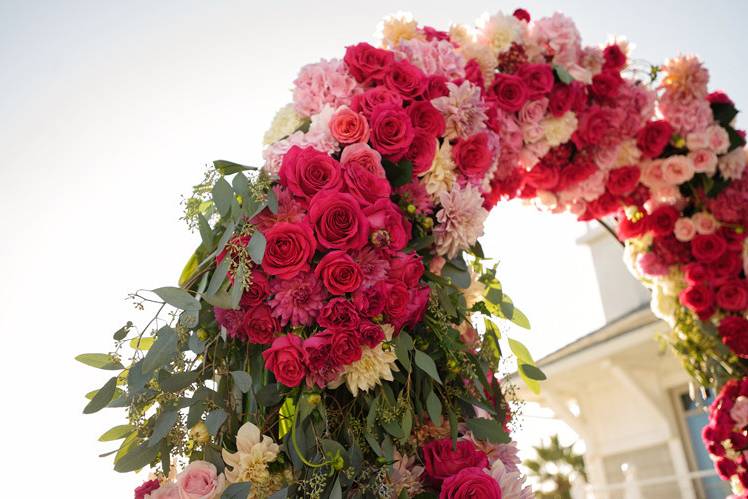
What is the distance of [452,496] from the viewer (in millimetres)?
1313

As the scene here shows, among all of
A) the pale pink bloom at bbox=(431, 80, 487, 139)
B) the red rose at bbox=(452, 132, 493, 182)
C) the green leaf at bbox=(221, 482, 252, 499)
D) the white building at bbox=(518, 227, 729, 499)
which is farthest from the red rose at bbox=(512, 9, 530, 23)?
the white building at bbox=(518, 227, 729, 499)

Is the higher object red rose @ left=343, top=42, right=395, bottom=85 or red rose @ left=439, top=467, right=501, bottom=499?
red rose @ left=343, top=42, right=395, bottom=85

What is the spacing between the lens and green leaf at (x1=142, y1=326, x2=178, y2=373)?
1.24 m

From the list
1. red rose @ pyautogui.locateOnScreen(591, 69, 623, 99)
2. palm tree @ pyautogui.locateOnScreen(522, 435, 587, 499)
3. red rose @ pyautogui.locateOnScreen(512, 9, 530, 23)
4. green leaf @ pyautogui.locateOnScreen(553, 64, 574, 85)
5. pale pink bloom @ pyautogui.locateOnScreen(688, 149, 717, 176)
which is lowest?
palm tree @ pyautogui.locateOnScreen(522, 435, 587, 499)

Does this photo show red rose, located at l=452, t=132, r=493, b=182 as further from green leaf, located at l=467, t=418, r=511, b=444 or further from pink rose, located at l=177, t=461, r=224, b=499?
pink rose, located at l=177, t=461, r=224, b=499

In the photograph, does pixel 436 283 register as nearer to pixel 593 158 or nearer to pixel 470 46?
pixel 470 46

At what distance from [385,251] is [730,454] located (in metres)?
2.44

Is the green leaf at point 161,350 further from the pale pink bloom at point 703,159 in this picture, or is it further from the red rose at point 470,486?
the pale pink bloom at point 703,159

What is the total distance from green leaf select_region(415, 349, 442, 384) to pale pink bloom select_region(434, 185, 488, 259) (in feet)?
1.11

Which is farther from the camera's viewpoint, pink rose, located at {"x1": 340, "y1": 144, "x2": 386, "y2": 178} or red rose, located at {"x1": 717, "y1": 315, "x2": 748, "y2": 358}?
red rose, located at {"x1": 717, "y1": 315, "x2": 748, "y2": 358}

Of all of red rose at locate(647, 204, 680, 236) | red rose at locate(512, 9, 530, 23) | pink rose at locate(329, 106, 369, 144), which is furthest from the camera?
red rose at locate(647, 204, 680, 236)

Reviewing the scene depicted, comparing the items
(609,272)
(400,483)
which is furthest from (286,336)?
(609,272)

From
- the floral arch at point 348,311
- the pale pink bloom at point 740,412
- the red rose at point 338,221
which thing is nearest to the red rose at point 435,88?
the floral arch at point 348,311

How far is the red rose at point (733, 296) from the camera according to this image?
9.98 ft
